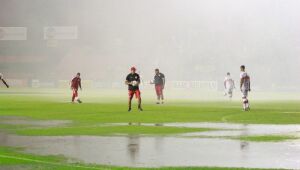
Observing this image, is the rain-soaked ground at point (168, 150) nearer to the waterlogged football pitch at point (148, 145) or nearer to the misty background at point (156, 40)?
the waterlogged football pitch at point (148, 145)

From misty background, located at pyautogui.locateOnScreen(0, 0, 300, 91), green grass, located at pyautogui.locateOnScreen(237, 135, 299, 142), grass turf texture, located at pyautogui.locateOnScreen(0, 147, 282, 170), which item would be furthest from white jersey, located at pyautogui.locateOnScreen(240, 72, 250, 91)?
misty background, located at pyautogui.locateOnScreen(0, 0, 300, 91)

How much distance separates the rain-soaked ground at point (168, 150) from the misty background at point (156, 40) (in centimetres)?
8604

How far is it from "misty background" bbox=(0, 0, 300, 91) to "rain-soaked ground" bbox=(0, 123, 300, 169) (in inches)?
3387

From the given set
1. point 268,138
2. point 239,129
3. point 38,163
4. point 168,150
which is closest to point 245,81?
point 239,129

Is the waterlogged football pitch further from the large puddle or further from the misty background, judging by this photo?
the misty background

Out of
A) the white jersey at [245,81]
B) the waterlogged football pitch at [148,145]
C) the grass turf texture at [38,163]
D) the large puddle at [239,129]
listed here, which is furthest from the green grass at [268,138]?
the white jersey at [245,81]

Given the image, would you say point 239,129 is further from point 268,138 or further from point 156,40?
point 156,40

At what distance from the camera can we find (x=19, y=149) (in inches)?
515

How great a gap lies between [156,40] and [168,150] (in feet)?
340

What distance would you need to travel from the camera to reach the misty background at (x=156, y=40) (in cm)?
10537

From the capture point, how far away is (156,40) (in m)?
116

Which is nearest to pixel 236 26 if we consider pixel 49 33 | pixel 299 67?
pixel 299 67

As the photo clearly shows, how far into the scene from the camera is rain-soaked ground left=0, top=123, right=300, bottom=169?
11000 mm

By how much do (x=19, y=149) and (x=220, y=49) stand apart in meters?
98.2
